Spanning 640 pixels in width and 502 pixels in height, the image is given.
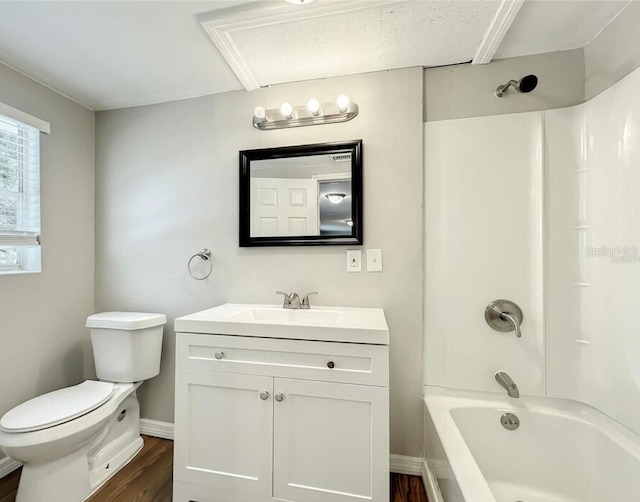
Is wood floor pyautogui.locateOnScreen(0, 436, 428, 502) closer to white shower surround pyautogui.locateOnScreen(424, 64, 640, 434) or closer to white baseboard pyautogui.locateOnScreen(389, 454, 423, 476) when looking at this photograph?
white baseboard pyautogui.locateOnScreen(389, 454, 423, 476)

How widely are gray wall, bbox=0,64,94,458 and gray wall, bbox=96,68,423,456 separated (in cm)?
9

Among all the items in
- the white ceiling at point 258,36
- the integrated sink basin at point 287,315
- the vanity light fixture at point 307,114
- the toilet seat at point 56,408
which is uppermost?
the white ceiling at point 258,36

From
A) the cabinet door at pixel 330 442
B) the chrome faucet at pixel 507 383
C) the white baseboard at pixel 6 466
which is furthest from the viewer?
the white baseboard at pixel 6 466

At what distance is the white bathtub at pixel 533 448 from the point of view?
3.69ft

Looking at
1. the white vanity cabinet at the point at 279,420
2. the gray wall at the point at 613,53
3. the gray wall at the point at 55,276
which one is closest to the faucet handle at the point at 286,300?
the white vanity cabinet at the point at 279,420

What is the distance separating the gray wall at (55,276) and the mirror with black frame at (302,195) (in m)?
1.16

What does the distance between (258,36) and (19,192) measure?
1632 mm

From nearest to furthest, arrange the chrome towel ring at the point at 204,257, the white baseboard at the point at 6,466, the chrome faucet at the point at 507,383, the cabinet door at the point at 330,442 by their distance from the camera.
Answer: the cabinet door at the point at 330,442 < the chrome faucet at the point at 507,383 < the white baseboard at the point at 6,466 < the chrome towel ring at the point at 204,257

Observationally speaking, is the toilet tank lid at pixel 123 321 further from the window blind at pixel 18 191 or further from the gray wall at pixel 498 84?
the gray wall at pixel 498 84

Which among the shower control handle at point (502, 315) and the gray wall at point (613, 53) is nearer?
the gray wall at point (613, 53)

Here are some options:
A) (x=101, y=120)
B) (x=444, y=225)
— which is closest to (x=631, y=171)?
(x=444, y=225)

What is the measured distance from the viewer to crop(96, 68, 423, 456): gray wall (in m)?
1.55

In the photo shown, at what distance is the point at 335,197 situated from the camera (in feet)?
5.34

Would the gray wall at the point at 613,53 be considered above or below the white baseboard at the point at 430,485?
above
